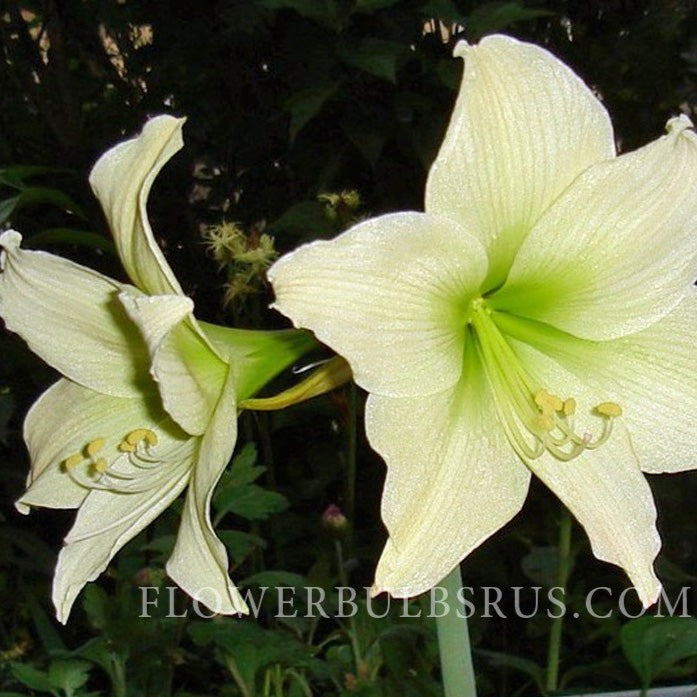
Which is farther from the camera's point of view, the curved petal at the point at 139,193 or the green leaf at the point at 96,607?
the green leaf at the point at 96,607

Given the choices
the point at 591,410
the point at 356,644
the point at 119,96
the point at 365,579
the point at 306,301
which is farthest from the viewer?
the point at 119,96

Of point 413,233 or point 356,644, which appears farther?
point 356,644

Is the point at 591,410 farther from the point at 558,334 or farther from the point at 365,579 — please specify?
the point at 365,579

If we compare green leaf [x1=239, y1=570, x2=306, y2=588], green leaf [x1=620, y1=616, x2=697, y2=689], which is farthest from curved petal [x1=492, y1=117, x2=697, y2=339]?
green leaf [x1=239, y1=570, x2=306, y2=588]

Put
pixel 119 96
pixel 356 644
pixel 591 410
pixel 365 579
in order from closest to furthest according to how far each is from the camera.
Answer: pixel 591 410 < pixel 356 644 < pixel 365 579 < pixel 119 96

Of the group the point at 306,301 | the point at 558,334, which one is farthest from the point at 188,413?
the point at 558,334

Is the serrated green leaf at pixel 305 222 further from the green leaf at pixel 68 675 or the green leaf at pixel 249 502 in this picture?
the green leaf at pixel 68 675

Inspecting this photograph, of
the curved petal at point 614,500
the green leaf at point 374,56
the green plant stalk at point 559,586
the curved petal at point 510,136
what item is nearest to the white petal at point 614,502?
the curved petal at point 614,500

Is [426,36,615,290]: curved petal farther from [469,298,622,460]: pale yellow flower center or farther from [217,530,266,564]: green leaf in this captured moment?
[217,530,266,564]: green leaf
